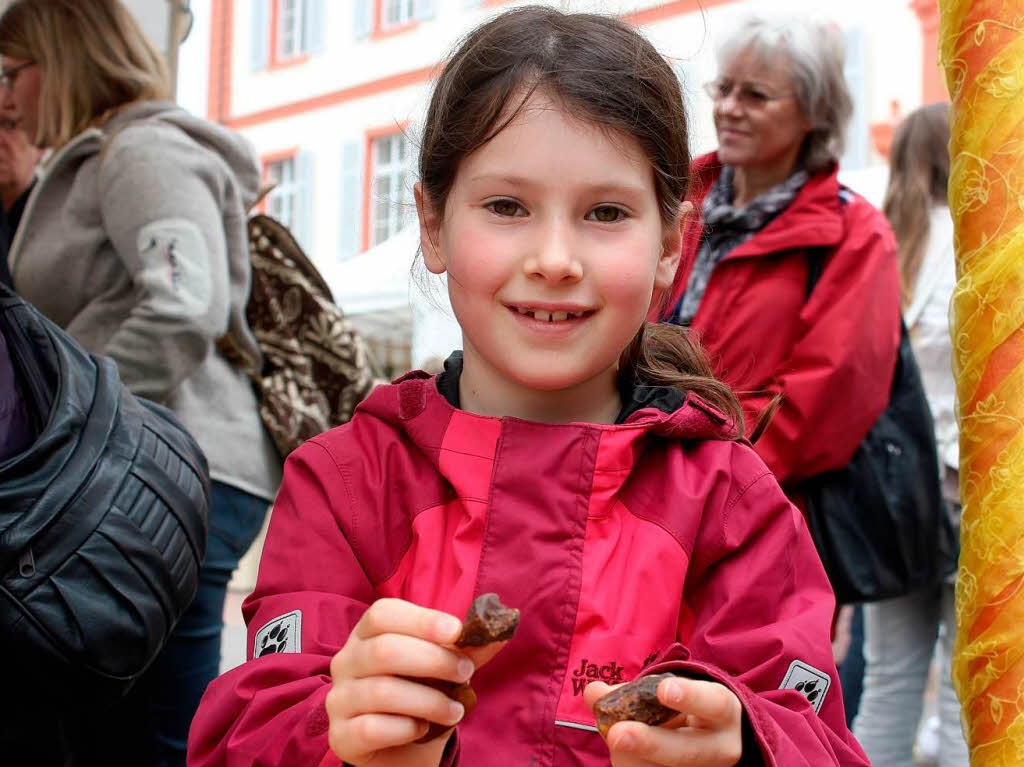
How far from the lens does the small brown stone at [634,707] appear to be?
100 cm

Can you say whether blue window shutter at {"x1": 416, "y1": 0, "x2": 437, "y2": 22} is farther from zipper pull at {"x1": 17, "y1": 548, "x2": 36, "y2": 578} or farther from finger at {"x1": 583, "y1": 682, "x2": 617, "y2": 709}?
finger at {"x1": 583, "y1": 682, "x2": 617, "y2": 709}

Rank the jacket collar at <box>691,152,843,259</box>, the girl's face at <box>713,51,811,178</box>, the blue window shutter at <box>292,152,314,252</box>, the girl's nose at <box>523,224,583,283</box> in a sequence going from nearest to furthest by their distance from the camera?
the girl's nose at <box>523,224,583,283</box>, the jacket collar at <box>691,152,843,259</box>, the girl's face at <box>713,51,811,178</box>, the blue window shutter at <box>292,152,314,252</box>

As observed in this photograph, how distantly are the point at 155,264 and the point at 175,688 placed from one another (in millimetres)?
857

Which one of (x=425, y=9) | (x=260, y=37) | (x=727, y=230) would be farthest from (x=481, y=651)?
(x=260, y=37)

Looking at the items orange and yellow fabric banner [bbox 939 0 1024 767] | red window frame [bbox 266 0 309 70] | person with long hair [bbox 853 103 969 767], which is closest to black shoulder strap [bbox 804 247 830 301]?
person with long hair [bbox 853 103 969 767]

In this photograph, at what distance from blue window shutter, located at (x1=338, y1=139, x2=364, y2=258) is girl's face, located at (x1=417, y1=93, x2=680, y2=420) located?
13476mm

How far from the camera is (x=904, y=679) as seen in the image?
11.5 feet

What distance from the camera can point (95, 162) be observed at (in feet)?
8.23

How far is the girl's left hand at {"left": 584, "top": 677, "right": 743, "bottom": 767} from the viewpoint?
99cm

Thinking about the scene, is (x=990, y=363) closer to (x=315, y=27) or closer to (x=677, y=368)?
(x=677, y=368)

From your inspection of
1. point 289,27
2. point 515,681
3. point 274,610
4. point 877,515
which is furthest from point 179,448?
point 289,27

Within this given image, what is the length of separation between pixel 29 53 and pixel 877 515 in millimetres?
2184

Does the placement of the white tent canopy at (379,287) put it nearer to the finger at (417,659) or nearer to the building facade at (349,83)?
the building facade at (349,83)

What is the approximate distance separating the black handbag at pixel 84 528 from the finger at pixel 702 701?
0.86 m
